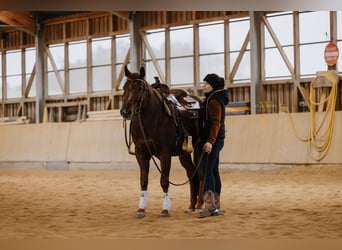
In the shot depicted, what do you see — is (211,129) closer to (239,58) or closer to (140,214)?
(140,214)

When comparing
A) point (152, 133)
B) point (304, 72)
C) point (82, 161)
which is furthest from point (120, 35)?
point (152, 133)

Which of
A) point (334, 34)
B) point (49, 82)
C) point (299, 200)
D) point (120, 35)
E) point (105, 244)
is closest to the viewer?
point (105, 244)

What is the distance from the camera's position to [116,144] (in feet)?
60.0

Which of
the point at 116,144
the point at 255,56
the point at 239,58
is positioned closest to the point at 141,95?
the point at 116,144

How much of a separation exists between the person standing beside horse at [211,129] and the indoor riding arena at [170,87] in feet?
1.10

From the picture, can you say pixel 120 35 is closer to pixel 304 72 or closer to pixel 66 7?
pixel 304 72

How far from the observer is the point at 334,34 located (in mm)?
17500

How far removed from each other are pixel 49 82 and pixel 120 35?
4608 millimetres

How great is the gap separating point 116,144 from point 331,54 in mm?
7750

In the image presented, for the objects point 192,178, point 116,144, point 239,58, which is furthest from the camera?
point 239,58

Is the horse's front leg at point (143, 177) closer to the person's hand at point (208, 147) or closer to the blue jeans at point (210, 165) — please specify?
the blue jeans at point (210, 165)

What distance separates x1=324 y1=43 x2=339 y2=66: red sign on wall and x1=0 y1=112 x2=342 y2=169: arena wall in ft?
10.7

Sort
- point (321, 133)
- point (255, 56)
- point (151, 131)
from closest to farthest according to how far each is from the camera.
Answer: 1. point (151, 131)
2. point (321, 133)
3. point (255, 56)

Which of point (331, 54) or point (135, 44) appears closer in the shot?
point (331, 54)
